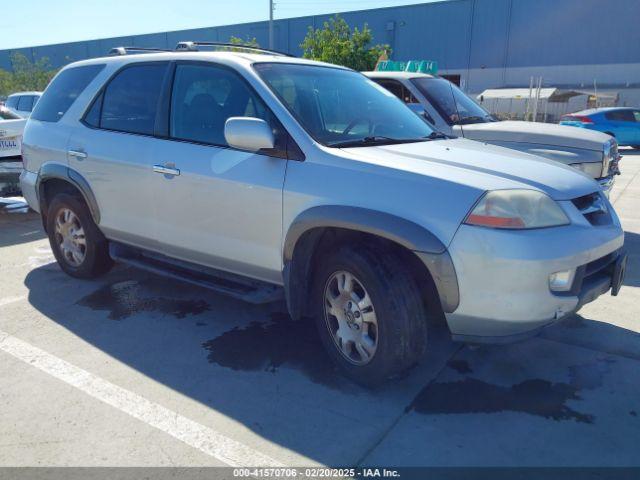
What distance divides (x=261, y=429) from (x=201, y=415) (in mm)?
362

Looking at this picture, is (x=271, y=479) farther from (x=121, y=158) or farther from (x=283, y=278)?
(x=121, y=158)

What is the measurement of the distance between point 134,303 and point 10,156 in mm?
4336

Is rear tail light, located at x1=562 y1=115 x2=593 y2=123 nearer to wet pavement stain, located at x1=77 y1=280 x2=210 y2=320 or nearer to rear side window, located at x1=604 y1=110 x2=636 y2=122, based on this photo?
rear side window, located at x1=604 y1=110 x2=636 y2=122

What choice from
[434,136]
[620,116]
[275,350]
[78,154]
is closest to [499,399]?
[275,350]

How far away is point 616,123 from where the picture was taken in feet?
59.9

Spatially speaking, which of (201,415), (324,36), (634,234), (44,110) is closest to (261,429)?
(201,415)

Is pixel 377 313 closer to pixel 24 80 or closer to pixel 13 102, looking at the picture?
pixel 13 102

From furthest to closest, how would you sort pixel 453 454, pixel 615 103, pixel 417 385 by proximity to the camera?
pixel 615 103 < pixel 417 385 < pixel 453 454

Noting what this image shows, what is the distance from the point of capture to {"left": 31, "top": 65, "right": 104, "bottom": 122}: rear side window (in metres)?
4.73

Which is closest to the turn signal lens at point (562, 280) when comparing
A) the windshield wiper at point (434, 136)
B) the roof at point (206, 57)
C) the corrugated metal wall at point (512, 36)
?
the windshield wiper at point (434, 136)

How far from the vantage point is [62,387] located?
3205mm

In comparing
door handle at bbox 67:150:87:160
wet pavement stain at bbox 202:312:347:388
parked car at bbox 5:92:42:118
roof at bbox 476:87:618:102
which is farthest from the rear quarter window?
roof at bbox 476:87:618:102

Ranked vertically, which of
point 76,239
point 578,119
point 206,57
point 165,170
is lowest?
point 76,239

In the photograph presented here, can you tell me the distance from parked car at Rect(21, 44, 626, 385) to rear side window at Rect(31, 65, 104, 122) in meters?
0.07
